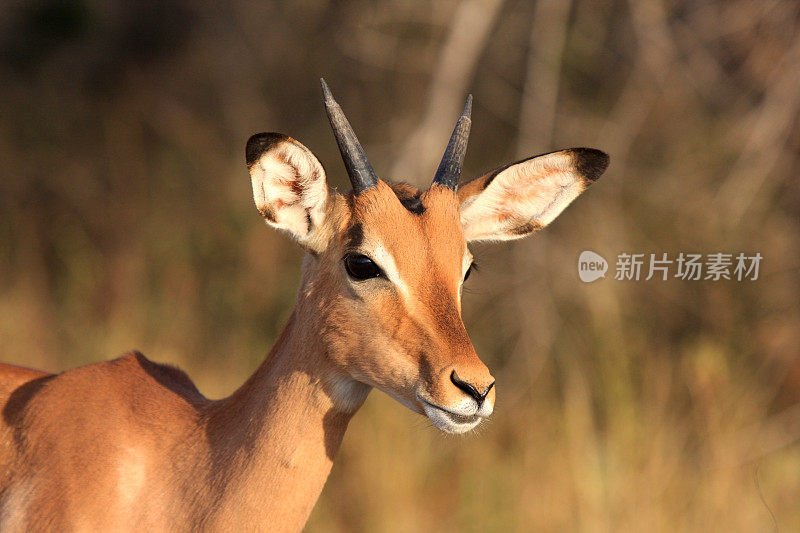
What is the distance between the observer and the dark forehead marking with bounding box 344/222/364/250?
3150mm

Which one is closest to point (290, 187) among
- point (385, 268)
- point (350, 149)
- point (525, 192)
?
point (350, 149)

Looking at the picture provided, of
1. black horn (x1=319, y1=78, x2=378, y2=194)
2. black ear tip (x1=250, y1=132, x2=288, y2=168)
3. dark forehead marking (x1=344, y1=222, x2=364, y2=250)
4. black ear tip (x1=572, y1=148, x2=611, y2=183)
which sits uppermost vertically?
black ear tip (x1=572, y1=148, x2=611, y2=183)

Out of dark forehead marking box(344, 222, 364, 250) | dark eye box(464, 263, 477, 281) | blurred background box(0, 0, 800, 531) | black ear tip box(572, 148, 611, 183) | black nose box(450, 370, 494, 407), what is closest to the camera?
black nose box(450, 370, 494, 407)

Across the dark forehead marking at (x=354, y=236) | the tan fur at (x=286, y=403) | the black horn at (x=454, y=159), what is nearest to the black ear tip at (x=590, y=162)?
the black horn at (x=454, y=159)

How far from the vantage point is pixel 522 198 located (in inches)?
153

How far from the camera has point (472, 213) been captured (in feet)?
12.3

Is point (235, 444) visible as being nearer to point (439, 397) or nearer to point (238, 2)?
point (439, 397)

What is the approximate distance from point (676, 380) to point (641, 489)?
1473 mm

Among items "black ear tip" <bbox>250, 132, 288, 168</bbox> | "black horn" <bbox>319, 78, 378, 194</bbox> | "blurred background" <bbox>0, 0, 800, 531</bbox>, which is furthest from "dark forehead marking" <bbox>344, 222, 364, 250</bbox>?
"blurred background" <bbox>0, 0, 800, 531</bbox>

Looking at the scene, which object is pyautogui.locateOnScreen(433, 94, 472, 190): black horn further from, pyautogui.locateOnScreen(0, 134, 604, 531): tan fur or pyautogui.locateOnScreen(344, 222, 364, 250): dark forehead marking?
pyautogui.locateOnScreen(344, 222, 364, 250): dark forehead marking

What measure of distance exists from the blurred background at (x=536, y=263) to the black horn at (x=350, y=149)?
1704 millimetres

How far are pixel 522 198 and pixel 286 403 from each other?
4.51 feet

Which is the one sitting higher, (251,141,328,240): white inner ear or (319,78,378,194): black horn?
(319,78,378,194): black horn

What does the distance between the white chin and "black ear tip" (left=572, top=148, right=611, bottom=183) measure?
1269mm
